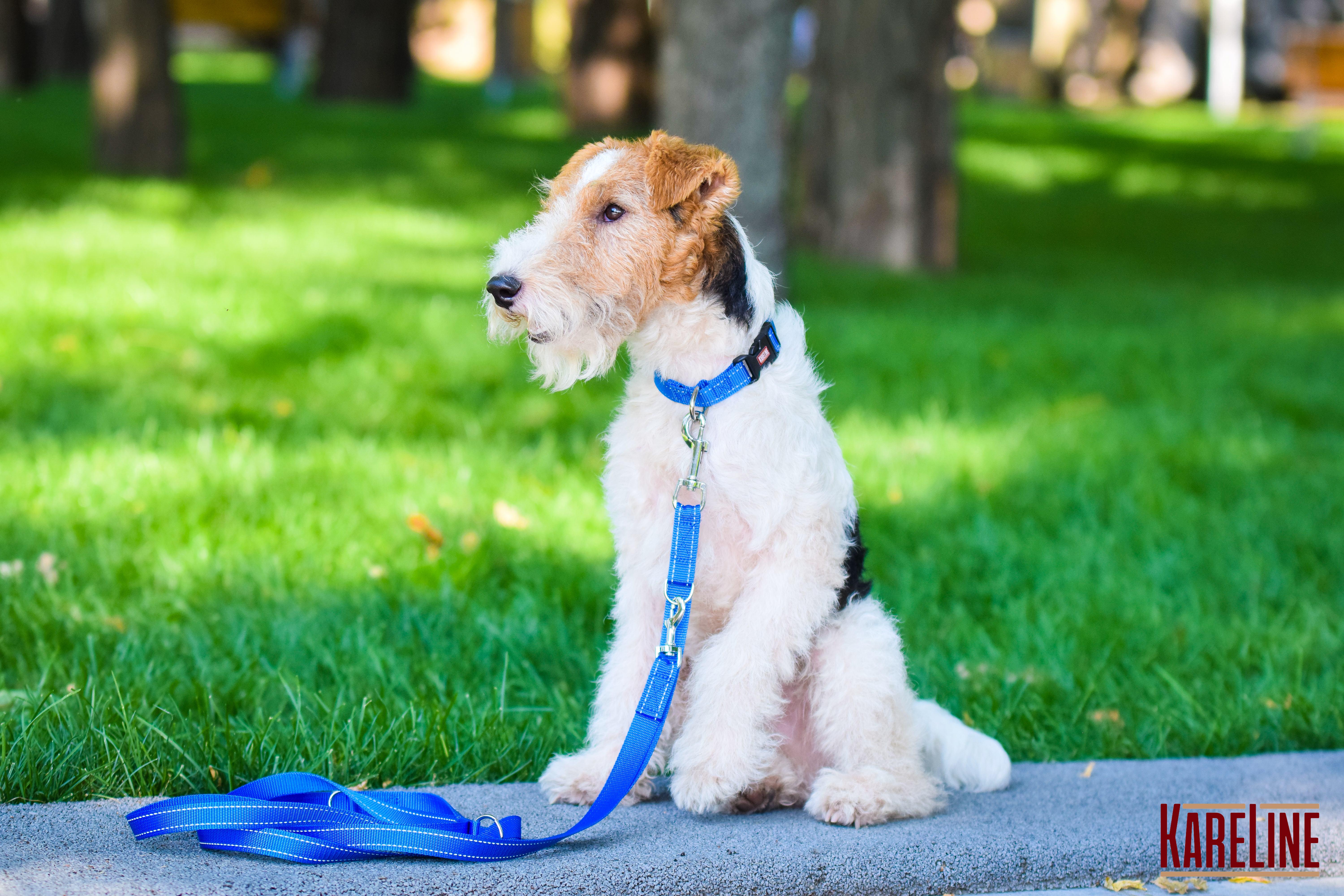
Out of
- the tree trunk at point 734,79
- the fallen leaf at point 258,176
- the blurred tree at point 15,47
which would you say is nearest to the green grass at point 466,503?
the fallen leaf at point 258,176

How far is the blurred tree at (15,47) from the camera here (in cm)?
1841

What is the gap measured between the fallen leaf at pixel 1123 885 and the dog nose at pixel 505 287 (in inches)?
71.5

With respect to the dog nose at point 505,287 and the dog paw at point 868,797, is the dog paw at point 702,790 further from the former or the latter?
the dog nose at point 505,287

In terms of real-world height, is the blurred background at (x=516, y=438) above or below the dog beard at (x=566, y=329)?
below

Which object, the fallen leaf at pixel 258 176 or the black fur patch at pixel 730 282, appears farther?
the fallen leaf at pixel 258 176

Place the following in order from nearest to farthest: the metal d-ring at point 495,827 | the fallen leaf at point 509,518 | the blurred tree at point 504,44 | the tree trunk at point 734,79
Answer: the metal d-ring at point 495,827 → the fallen leaf at point 509,518 → the tree trunk at point 734,79 → the blurred tree at point 504,44

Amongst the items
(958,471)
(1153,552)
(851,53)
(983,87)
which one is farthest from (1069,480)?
(983,87)

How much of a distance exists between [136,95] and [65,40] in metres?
15.9

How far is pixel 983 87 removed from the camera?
32.0 meters

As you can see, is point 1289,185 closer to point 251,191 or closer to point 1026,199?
point 1026,199

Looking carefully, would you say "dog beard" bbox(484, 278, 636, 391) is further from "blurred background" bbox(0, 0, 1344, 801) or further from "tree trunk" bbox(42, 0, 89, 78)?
"tree trunk" bbox(42, 0, 89, 78)

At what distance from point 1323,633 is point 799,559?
93.6 inches

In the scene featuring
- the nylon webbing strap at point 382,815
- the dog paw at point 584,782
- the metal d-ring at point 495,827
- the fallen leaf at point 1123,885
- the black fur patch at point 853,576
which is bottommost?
the fallen leaf at point 1123,885

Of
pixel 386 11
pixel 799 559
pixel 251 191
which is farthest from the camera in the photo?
pixel 386 11
